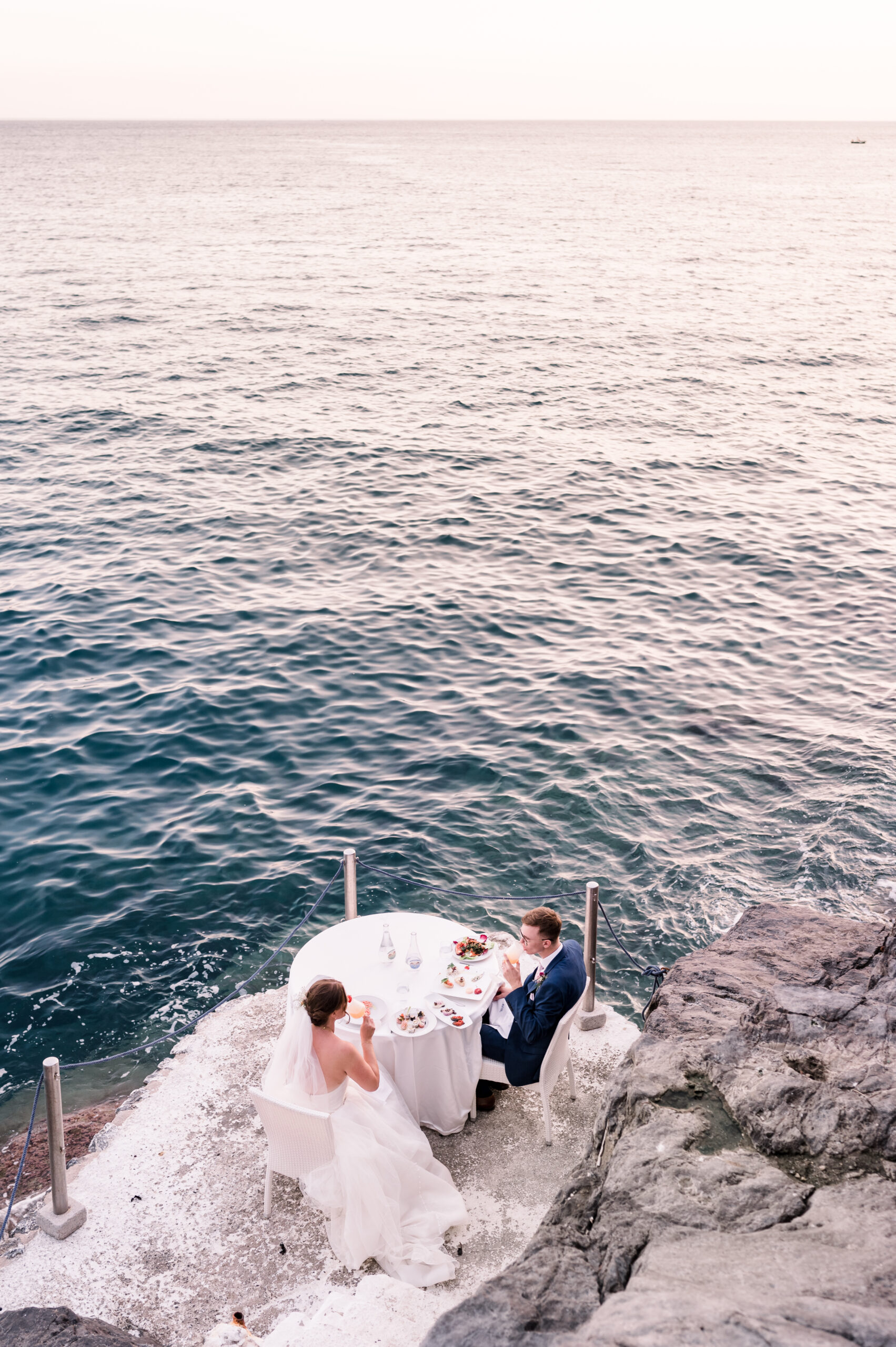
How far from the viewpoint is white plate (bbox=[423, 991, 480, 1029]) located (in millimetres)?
6984

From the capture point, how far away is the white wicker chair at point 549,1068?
690 cm

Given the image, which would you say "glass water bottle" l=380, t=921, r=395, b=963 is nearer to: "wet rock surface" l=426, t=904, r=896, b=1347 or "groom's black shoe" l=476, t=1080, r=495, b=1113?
"groom's black shoe" l=476, t=1080, r=495, b=1113

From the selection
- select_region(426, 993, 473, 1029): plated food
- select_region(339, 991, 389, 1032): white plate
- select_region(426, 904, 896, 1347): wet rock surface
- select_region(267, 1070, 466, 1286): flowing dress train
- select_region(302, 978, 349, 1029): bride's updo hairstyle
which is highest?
select_region(426, 904, 896, 1347): wet rock surface

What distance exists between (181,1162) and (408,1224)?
1.75m

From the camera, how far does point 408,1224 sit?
6.20 m

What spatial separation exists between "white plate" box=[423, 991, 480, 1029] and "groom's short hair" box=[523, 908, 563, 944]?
0.72 metres

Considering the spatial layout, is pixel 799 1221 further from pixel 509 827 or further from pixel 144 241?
pixel 144 241

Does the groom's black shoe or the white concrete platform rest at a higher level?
the groom's black shoe

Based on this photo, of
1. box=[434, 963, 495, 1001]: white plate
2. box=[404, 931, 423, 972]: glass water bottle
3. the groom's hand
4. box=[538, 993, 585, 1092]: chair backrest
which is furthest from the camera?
box=[404, 931, 423, 972]: glass water bottle

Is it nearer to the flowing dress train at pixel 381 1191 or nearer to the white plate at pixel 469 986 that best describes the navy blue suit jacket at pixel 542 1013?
the white plate at pixel 469 986

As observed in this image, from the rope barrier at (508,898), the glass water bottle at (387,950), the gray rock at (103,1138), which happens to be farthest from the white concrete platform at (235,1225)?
the rope barrier at (508,898)

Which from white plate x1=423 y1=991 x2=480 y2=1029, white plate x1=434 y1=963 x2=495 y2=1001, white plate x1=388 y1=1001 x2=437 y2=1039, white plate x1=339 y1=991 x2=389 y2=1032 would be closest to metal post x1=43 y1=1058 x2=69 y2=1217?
white plate x1=339 y1=991 x2=389 y2=1032

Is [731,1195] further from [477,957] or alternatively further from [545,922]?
[477,957]

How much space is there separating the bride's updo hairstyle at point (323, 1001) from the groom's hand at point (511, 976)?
5.20 ft
